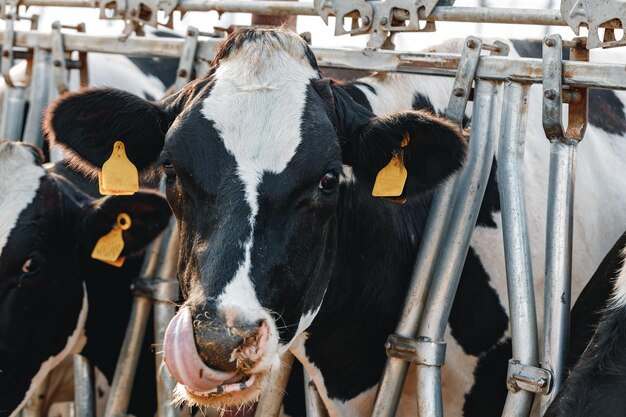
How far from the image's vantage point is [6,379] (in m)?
4.13

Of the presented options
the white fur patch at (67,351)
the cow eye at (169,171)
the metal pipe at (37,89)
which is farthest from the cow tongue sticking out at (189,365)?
the metal pipe at (37,89)

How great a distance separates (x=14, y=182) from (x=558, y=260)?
2232 mm

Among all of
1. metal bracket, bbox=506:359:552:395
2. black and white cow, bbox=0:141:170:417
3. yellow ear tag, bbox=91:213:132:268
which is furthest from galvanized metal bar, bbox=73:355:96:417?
metal bracket, bbox=506:359:552:395

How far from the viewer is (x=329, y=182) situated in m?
3.17

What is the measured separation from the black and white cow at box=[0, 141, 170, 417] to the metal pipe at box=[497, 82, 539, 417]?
1484 mm

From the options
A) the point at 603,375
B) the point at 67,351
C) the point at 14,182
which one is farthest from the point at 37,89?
the point at 603,375

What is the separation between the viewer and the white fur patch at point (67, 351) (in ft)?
14.0

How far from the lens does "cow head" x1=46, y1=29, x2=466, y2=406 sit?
278 cm

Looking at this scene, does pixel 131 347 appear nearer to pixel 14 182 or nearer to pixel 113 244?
pixel 113 244

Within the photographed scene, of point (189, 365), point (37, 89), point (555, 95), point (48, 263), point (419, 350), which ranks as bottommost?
point (48, 263)

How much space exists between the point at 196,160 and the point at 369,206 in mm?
767

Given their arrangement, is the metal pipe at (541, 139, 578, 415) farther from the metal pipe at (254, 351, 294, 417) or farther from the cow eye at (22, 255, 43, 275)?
the cow eye at (22, 255, 43, 275)

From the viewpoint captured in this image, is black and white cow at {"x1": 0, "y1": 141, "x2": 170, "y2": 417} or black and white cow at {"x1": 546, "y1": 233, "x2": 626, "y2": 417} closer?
black and white cow at {"x1": 546, "y1": 233, "x2": 626, "y2": 417}

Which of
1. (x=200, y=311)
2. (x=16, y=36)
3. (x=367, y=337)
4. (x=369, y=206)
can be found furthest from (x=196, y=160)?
(x=16, y=36)
